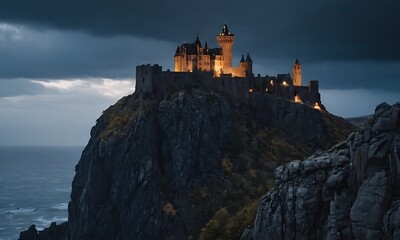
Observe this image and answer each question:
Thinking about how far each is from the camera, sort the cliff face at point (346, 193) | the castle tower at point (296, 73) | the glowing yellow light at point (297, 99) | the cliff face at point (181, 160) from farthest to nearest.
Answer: the castle tower at point (296, 73)
the glowing yellow light at point (297, 99)
the cliff face at point (181, 160)
the cliff face at point (346, 193)

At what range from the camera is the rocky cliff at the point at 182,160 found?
148 meters

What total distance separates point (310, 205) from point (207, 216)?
91.3 meters

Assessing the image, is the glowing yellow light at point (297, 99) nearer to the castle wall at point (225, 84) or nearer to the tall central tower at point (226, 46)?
the castle wall at point (225, 84)

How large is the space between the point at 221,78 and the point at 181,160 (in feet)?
95.7

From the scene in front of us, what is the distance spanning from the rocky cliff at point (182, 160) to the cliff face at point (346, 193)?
266ft

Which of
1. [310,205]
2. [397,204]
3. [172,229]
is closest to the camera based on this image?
[397,204]

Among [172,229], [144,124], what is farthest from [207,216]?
[144,124]

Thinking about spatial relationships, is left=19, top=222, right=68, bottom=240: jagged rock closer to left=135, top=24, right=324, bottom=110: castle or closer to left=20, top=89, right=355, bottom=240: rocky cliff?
left=20, top=89, right=355, bottom=240: rocky cliff

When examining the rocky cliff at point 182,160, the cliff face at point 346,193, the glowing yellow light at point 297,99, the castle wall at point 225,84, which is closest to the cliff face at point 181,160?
the rocky cliff at point 182,160

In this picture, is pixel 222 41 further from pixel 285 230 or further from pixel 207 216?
pixel 285 230

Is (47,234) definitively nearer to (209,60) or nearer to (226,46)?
(209,60)

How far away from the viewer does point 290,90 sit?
179250mm

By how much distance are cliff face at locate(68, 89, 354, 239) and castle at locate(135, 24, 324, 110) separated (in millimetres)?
4169

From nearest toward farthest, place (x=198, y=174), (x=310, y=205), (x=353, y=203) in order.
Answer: (x=353, y=203)
(x=310, y=205)
(x=198, y=174)
